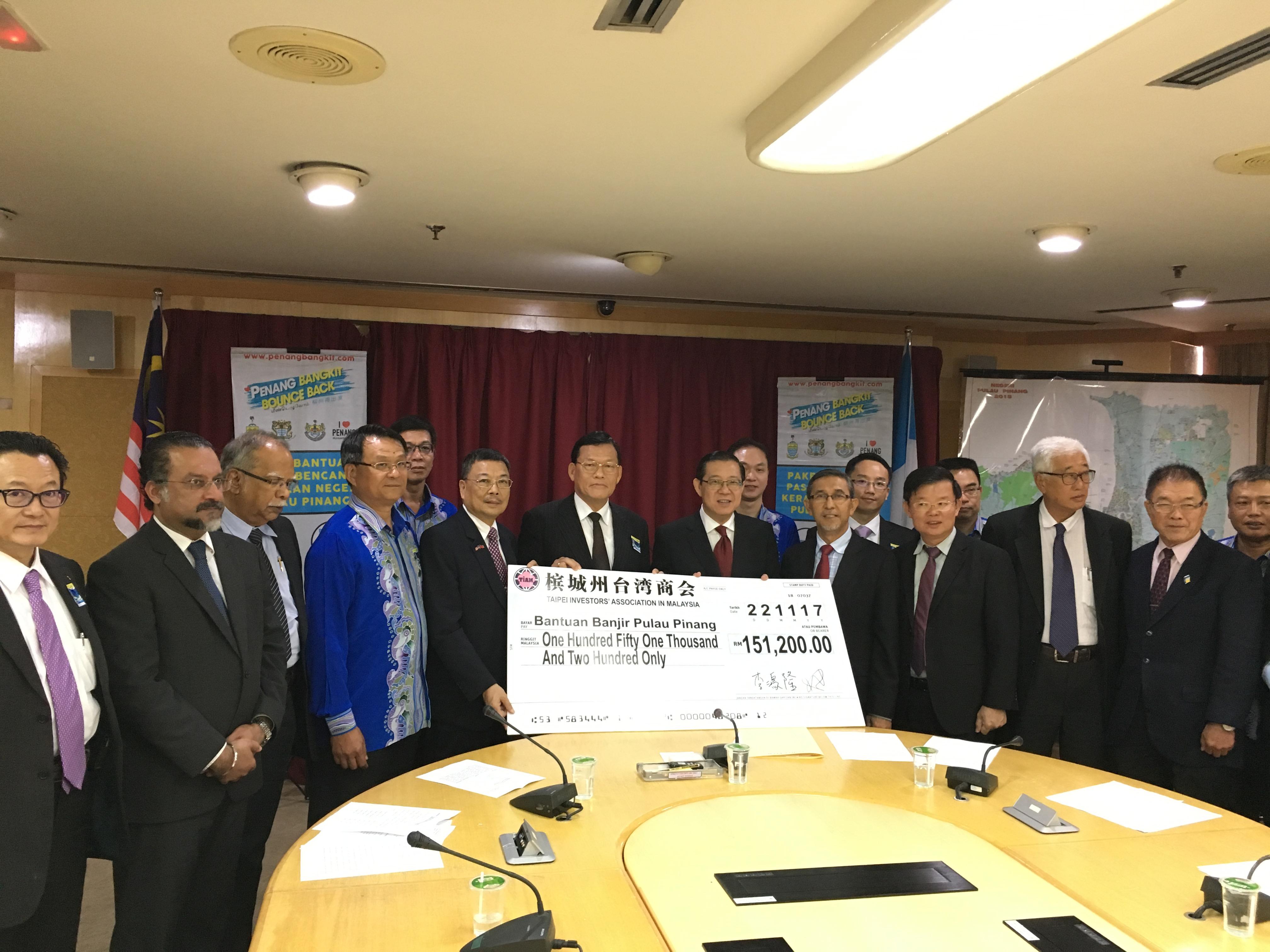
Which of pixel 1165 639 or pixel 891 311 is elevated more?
pixel 891 311

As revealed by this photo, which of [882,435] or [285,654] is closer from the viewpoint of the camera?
[285,654]

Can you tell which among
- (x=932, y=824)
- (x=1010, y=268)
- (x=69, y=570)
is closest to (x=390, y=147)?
(x=69, y=570)

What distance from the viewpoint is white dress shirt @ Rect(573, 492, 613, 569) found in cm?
378

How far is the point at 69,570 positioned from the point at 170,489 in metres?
0.32

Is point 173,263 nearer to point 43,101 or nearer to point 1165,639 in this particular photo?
point 43,101

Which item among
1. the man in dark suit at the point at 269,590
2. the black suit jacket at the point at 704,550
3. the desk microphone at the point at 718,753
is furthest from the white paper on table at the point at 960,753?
the man in dark suit at the point at 269,590

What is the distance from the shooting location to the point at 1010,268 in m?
4.61

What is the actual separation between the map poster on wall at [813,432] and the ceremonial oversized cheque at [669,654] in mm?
2814

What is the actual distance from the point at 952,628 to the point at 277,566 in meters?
2.40

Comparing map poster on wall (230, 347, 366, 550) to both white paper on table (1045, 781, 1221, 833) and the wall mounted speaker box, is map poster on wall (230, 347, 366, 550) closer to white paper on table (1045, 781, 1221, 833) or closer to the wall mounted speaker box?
the wall mounted speaker box

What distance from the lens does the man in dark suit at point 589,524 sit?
3.72m

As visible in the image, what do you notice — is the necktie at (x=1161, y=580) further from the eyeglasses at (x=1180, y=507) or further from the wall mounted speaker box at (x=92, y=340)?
the wall mounted speaker box at (x=92, y=340)

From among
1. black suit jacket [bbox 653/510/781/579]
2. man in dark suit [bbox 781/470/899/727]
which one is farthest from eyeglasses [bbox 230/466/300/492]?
man in dark suit [bbox 781/470/899/727]

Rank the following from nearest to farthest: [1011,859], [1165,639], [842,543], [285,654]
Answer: [1011,859], [285,654], [1165,639], [842,543]
